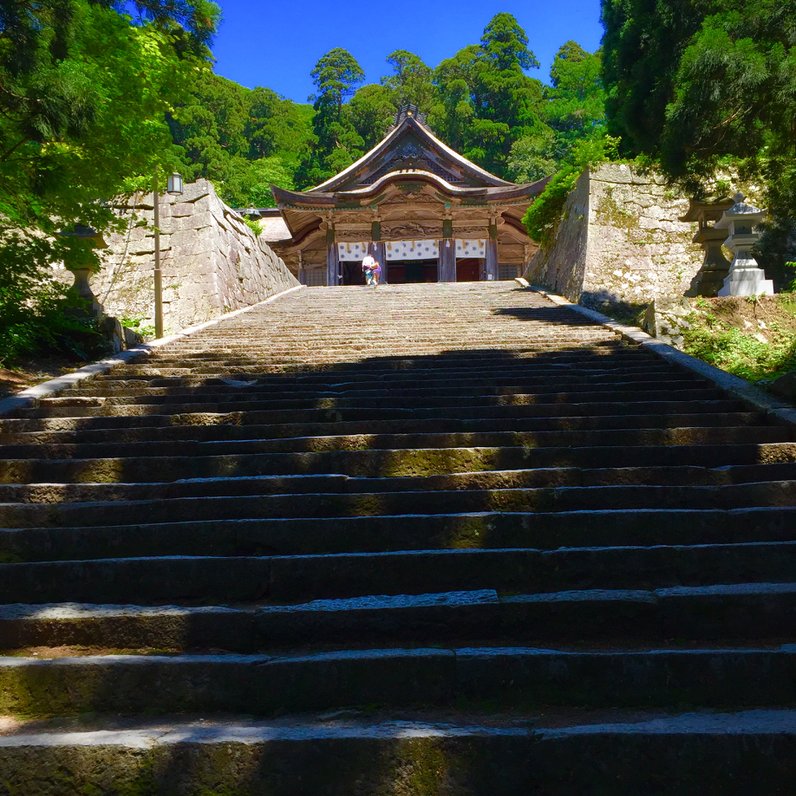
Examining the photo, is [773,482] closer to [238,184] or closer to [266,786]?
[266,786]

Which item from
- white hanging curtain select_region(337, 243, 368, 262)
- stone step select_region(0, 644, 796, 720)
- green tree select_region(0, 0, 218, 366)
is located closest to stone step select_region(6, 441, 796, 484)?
stone step select_region(0, 644, 796, 720)

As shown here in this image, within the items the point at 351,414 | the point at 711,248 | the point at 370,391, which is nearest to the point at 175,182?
the point at 370,391

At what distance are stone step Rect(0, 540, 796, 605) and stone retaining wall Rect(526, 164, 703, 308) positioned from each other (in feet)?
28.8

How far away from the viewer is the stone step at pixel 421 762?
6.94 feet

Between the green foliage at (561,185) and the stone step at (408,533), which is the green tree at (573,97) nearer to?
the green foliage at (561,185)

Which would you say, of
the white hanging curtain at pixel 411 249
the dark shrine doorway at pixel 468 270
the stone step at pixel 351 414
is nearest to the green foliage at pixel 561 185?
the white hanging curtain at pixel 411 249

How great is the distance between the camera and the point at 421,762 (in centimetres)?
213

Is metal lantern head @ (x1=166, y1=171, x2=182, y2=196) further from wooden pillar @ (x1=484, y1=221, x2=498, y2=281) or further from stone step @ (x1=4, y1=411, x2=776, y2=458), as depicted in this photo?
wooden pillar @ (x1=484, y1=221, x2=498, y2=281)

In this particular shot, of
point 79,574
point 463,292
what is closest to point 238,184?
point 463,292

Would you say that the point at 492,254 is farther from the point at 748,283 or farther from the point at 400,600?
the point at 400,600

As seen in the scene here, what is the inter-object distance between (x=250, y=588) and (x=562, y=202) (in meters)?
13.0

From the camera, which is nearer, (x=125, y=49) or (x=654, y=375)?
(x=654, y=375)

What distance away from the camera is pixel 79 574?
317 centimetres

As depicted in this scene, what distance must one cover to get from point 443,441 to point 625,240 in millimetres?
9372
